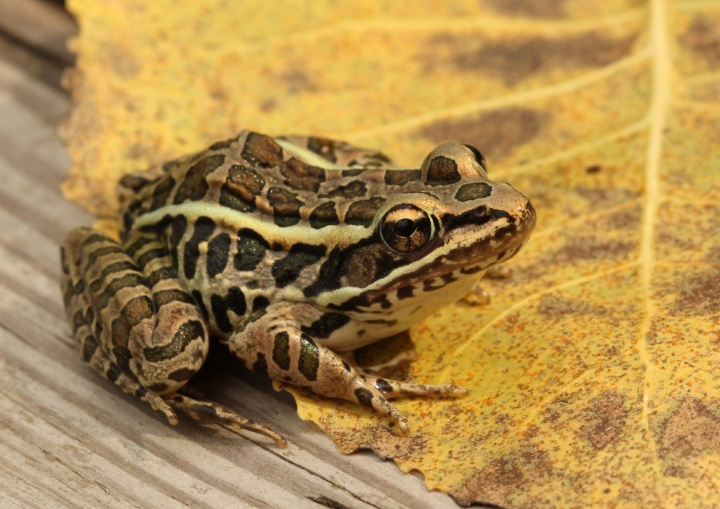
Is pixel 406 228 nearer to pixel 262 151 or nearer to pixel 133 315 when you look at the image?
pixel 262 151

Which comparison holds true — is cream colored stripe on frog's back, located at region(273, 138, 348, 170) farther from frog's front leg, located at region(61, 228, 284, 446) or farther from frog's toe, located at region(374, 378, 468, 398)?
frog's toe, located at region(374, 378, 468, 398)

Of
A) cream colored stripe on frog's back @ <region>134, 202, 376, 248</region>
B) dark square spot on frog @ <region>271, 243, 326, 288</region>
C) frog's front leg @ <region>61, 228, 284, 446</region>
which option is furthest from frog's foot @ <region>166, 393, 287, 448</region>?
cream colored stripe on frog's back @ <region>134, 202, 376, 248</region>

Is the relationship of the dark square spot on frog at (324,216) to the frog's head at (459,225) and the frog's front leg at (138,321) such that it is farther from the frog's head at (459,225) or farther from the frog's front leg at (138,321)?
the frog's front leg at (138,321)

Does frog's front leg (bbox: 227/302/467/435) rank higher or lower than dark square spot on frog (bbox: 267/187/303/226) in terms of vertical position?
lower

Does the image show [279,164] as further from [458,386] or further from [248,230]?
[458,386]

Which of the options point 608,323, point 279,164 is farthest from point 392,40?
point 608,323

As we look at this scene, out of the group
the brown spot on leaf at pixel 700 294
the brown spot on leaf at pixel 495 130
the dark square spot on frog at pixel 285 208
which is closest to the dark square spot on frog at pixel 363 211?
the dark square spot on frog at pixel 285 208

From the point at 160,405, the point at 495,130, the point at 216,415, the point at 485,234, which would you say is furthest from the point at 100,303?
the point at 495,130
